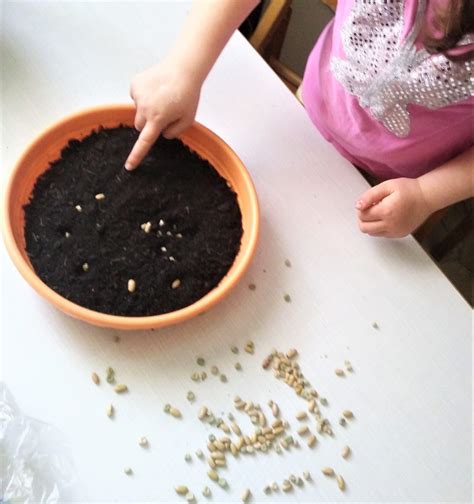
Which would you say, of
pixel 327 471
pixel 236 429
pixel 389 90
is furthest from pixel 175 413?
pixel 389 90

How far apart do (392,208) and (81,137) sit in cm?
40

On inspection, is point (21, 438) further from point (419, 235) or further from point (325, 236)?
point (419, 235)

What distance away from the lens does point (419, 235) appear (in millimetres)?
1033

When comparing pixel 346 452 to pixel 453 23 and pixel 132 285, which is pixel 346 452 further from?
pixel 453 23

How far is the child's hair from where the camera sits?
0.55 metres

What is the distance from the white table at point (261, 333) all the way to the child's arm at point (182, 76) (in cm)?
6

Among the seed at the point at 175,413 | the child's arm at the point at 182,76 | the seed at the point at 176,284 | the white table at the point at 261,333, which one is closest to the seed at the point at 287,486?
the white table at the point at 261,333

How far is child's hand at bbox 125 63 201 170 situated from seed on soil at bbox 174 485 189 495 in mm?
363

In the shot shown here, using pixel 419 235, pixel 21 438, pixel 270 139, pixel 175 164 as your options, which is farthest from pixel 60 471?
pixel 419 235

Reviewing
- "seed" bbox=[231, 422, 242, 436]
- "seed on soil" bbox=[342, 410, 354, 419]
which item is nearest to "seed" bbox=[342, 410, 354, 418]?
"seed on soil" bbox=[342, 410, 354, 419]

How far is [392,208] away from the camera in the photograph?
68 cm

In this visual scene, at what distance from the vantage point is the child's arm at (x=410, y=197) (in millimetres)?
682

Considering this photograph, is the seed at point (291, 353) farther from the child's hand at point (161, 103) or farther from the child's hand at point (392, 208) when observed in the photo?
the child's hand at point (161, 103)

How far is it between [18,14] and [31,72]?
0.11 metres
